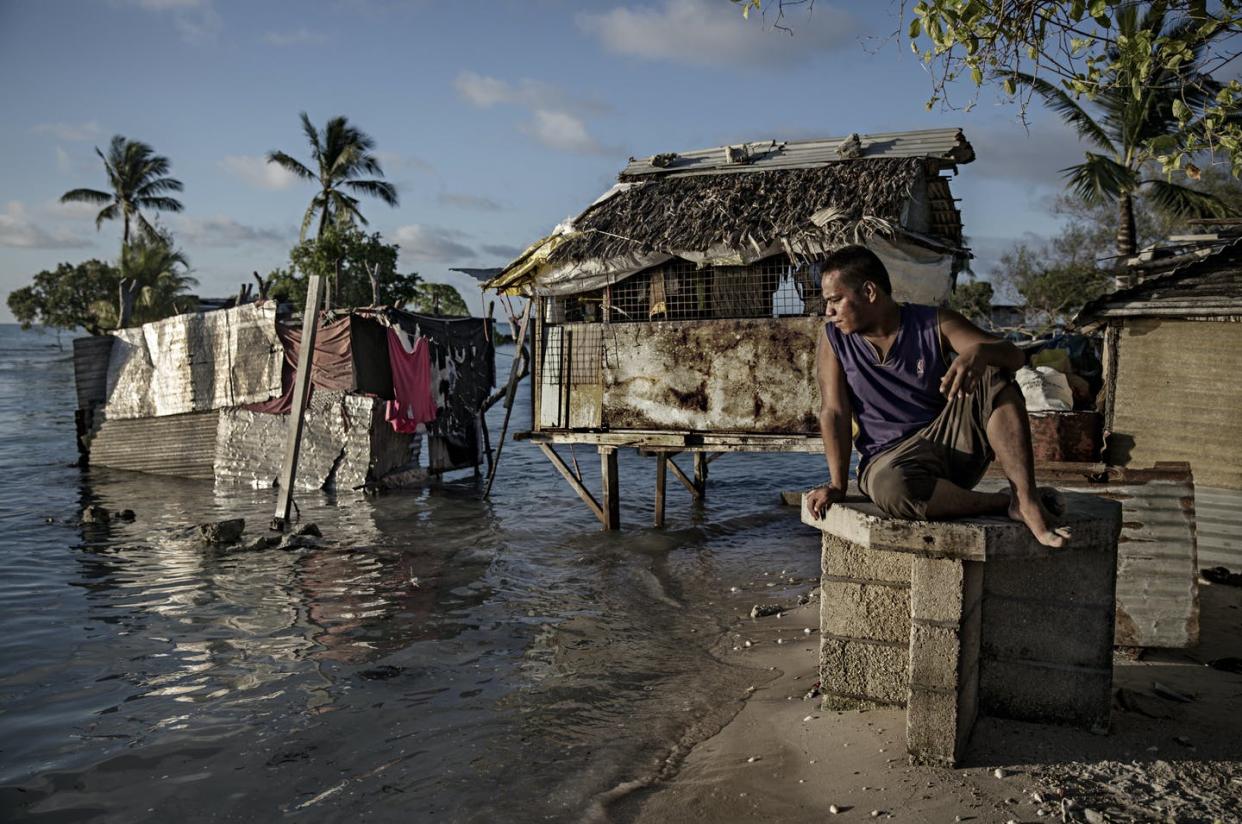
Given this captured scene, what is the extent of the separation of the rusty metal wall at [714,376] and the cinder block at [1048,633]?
20.1 ft

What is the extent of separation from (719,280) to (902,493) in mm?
7472

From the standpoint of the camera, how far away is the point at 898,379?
13.3 feet

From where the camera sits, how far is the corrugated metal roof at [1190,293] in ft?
29.2

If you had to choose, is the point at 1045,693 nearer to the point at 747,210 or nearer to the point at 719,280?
the point at 719,280

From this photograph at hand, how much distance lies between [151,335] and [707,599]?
13.9m

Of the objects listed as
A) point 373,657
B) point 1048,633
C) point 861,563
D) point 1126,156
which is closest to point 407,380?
point 373,657

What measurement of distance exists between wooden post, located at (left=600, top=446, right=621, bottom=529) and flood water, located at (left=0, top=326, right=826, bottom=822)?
33 cm

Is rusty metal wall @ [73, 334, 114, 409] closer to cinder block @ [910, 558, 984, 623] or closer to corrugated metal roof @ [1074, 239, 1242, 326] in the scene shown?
corrugated metal roof @ [1074, 239, 1242, 326]

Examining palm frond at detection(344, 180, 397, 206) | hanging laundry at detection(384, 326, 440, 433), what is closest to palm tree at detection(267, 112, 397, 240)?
palm frond at detection(344, 180, 397, 206)

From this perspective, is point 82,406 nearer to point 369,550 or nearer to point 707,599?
point 369,550

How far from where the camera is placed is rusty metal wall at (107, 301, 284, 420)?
15648 mm

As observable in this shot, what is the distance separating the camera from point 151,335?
17.5m

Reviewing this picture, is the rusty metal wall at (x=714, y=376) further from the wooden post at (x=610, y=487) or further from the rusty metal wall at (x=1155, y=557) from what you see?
the rusty metal wall at (x=1155, y=557)

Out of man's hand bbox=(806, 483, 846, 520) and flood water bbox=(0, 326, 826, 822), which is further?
flood water bbox=(0, 326, 826, 822)
